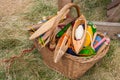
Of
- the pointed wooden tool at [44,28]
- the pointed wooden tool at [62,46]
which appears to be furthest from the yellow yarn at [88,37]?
the pointed wooden tool at [44,28]

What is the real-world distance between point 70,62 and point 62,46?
0.61 feet

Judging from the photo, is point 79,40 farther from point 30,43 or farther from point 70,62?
point 30,43

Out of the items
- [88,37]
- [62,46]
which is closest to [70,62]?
[62,46]

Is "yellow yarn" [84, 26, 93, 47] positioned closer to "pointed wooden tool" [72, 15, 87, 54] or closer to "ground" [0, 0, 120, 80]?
"pointed wooden tool" [72, 15, 87, 54]

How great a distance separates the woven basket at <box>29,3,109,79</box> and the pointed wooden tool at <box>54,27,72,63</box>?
0.08m

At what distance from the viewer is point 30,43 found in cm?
295

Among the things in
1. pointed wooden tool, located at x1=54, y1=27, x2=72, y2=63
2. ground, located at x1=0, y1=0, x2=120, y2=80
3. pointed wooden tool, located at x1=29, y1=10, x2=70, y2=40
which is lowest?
ground, located at x1=0, y1=0, x2=120, y2=80

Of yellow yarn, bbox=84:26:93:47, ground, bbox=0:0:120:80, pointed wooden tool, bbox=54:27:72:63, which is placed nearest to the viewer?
pointed wooden tool, bbox=54:27:72:63

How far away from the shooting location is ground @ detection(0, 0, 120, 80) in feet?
8.36

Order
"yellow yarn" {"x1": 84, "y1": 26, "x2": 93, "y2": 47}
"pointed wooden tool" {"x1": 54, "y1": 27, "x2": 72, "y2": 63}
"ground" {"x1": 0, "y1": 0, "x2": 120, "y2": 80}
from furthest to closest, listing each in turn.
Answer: "ground" {"x1": 0, "y1": 0, "x2": 120, "y2": 80} → "yellow yarn" {"x1": 84, "y1": 26, "x2": 93, "y2": 47} → "pointed wooden tool" {"x1": 54, "y1": 27, "x2": 72, "y2": 63}

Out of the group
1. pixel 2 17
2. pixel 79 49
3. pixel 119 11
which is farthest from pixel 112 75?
pixel 2 17

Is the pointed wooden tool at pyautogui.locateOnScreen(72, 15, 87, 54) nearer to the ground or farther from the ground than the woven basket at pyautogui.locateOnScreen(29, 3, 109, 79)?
farther from the ground

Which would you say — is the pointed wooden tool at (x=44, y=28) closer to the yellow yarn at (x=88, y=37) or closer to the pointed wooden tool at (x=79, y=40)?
the pointed wooden tool at (x=79, y=40)

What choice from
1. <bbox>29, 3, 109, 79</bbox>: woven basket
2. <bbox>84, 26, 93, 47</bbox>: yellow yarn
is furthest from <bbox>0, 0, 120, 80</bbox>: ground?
<bbox>84, 26, 93, 47</bbox>: yellow yarn
